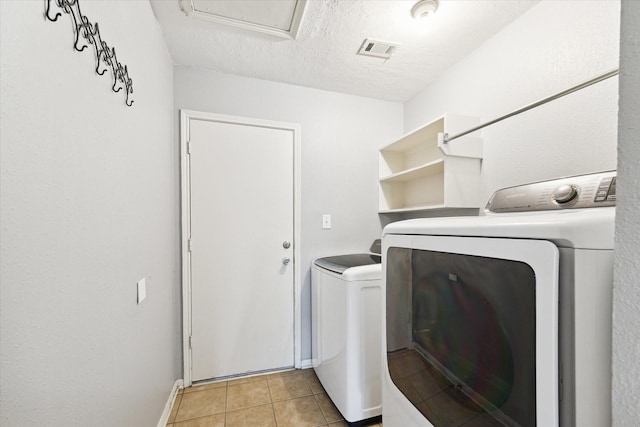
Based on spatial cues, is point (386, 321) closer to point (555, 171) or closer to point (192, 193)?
point (555, 171)

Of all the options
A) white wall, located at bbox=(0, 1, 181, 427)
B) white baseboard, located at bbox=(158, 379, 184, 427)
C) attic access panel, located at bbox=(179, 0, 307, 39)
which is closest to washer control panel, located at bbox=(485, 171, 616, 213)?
attic access panel, located at bbox=(179, 0, 307, 39)

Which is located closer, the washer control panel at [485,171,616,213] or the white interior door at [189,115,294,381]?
the washer control panel at [485,171,616,213]

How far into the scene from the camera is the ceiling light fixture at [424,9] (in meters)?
1.30

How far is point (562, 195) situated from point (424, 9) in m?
1.12

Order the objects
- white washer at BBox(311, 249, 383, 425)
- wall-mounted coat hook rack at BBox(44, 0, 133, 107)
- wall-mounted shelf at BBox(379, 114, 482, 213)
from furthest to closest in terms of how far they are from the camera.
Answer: wall-mounted shelf at BBox(379, 114, 482, 213) < white washer at BBox(311, 249, 383, 425) < wall-mounted coat hook rack at BBox(44, 0, 133, 107)

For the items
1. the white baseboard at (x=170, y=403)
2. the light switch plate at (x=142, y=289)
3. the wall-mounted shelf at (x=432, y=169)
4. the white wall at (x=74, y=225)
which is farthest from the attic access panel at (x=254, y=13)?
the white baseboard at (x=170, y=403)

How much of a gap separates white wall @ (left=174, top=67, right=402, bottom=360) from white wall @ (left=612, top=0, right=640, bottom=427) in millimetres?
1887

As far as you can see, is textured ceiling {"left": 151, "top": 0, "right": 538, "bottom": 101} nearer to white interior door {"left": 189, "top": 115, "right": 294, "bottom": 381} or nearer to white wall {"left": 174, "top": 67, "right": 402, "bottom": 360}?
white wall {"left": 174, "top": 67, "right": 402, "bottom": 360}

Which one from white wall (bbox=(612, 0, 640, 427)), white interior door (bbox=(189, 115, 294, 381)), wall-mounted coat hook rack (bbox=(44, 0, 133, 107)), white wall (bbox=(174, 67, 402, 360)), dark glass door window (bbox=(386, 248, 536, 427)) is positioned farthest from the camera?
white wall (bbox=(174, 67, 402, 360))

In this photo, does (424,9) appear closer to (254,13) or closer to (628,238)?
(254,13)

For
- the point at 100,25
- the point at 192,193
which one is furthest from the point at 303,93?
the point at 100,25

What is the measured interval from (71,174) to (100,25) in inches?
21.9

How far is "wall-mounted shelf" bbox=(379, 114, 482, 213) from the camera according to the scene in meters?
1.62

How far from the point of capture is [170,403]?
5.43 feet
